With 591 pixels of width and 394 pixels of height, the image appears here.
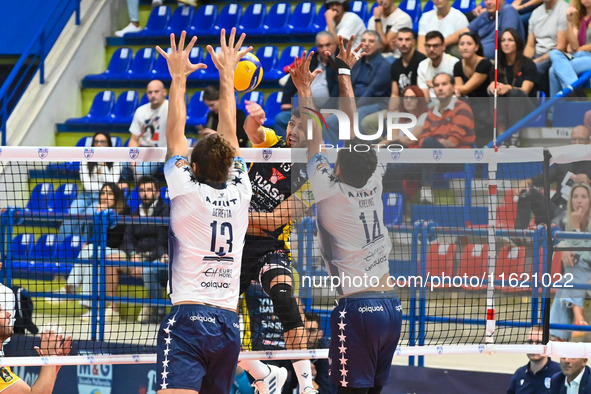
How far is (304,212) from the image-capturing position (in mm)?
6324

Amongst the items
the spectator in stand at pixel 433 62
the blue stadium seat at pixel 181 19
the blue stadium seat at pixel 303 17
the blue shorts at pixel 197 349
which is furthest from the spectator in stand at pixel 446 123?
the blue stadium seat at pixel 181 19

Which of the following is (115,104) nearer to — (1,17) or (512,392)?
(1,17)

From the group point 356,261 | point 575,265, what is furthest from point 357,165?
point 575,265

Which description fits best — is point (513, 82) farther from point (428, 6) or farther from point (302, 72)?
point (302, 72)

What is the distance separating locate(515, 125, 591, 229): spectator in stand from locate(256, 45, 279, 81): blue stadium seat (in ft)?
16.6

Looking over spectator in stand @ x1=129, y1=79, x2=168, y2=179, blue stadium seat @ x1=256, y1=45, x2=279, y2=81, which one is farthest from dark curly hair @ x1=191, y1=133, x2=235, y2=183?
blue stadium seat @ x1=256, y1=45, x2=279, y2=81

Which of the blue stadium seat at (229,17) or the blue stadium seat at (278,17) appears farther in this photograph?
the blue stadium seat at (229,17)

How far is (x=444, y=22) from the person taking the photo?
11.2 meters

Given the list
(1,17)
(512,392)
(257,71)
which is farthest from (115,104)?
(512,392)

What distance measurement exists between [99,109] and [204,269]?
8610 millimetres

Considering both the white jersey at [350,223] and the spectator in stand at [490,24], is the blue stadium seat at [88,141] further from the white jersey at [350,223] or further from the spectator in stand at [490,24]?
the white jersey at [350,223]

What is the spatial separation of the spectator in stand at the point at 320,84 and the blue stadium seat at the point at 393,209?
3.78 metres

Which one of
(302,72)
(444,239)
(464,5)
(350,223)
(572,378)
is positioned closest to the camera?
(350,223)

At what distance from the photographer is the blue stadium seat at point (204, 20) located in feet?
44.0
